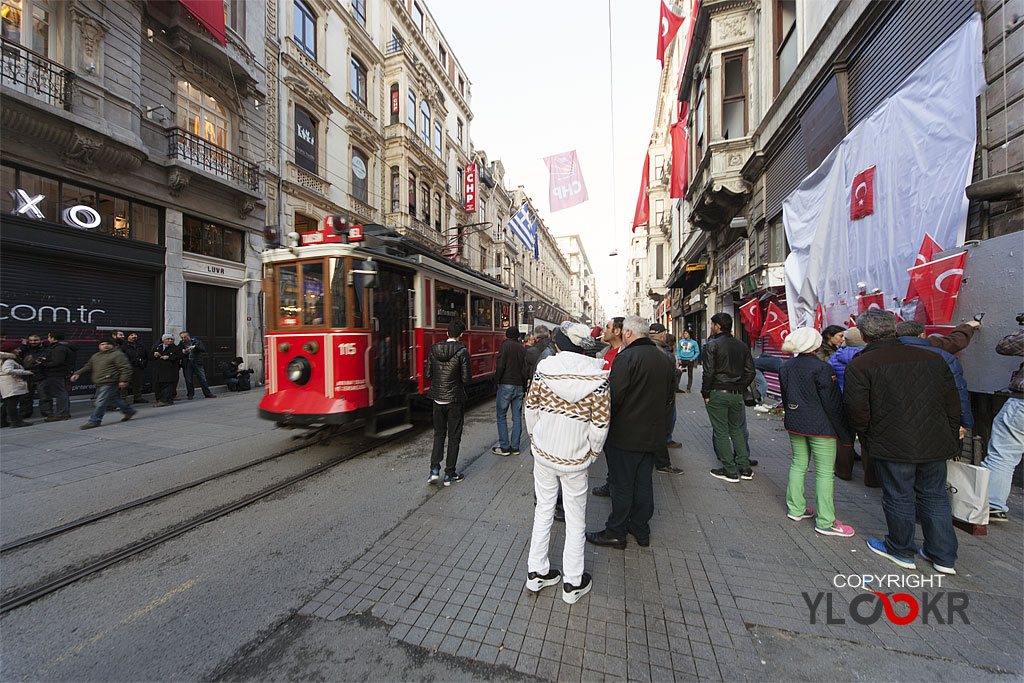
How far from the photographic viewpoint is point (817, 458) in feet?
11.4

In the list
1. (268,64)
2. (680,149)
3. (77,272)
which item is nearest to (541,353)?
(77,272)

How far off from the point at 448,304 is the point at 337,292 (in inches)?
118

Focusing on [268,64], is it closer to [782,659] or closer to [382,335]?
[382,335]

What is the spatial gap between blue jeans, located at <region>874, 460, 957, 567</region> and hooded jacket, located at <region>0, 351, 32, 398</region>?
1249 centimetres

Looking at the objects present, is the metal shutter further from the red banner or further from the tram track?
the red banner

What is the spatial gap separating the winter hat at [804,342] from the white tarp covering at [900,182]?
113 inches

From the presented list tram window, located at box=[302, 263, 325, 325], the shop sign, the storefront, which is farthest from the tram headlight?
the shop sign

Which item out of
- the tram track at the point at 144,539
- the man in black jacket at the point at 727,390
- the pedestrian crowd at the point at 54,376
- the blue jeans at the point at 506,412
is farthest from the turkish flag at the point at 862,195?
the pedestrian crowd at the point at 54,376

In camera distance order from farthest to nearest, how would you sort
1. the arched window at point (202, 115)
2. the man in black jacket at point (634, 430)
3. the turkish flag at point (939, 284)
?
the arched window at point (202, 115), the turkish flag at point (939, 284), the man in black jacket at point (634, 430)

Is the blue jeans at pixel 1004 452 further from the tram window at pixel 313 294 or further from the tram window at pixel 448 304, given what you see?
the tram window at pixel 313 294

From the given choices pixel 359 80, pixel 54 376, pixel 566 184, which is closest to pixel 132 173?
pixel 54 376

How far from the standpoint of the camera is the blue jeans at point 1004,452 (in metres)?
3.45

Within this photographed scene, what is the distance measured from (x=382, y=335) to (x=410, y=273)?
54.5 inches

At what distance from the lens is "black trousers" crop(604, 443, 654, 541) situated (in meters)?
3.12
